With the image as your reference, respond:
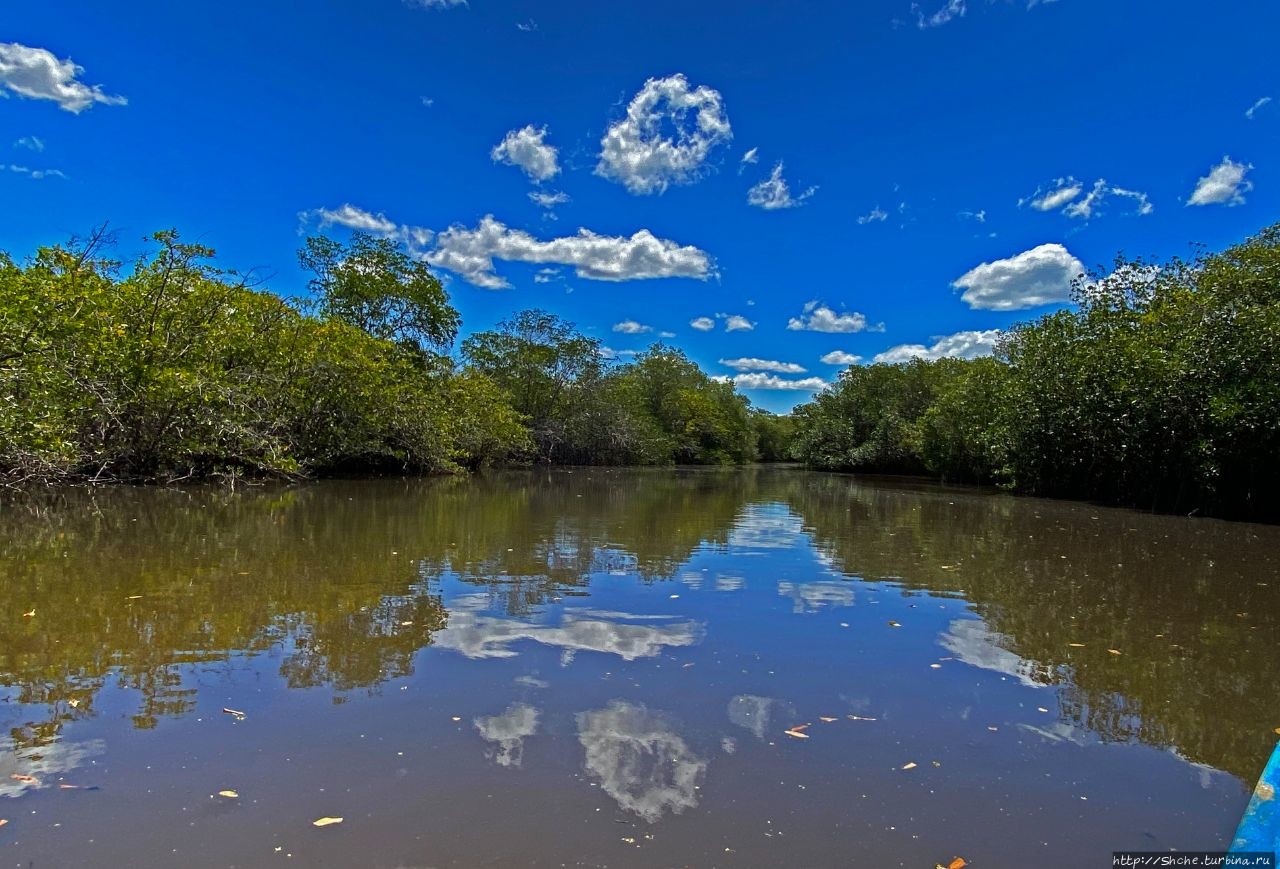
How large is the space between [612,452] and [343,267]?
24.9 metres

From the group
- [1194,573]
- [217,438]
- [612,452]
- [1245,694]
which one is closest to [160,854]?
[1245,694]

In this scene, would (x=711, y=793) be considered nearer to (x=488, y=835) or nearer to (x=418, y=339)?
(x=488, y=835)

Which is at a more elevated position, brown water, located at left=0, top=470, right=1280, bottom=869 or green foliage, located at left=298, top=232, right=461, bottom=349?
green foliage, located at left=298, top=232, right=461, bottom=349

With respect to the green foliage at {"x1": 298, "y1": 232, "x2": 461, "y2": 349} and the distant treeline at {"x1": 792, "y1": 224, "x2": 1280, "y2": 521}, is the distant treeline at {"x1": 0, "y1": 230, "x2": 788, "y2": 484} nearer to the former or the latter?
the green foliage at {"x1": 298, "y1": 232, "x2": 461, "y2": 349}

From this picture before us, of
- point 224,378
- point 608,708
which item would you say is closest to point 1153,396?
point 608,708

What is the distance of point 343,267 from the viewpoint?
108ft

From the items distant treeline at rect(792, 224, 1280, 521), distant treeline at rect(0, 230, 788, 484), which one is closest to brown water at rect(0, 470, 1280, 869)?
distant treeline at rect(0, 230, 788, 484)

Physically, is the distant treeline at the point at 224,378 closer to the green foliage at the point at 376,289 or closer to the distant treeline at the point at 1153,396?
the green foliage at the point at 376,289

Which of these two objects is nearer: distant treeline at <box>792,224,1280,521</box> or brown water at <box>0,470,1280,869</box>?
brown water at <box>0,470,1280,869</box>

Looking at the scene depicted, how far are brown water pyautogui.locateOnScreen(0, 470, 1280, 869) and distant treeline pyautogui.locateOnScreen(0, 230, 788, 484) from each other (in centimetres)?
772

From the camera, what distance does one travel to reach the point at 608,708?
4160 mm

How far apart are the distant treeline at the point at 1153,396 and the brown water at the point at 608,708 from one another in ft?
36.1

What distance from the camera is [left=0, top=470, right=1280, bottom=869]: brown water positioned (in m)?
2.85

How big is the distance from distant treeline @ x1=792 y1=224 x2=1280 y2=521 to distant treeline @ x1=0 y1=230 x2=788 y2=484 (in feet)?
71.8
